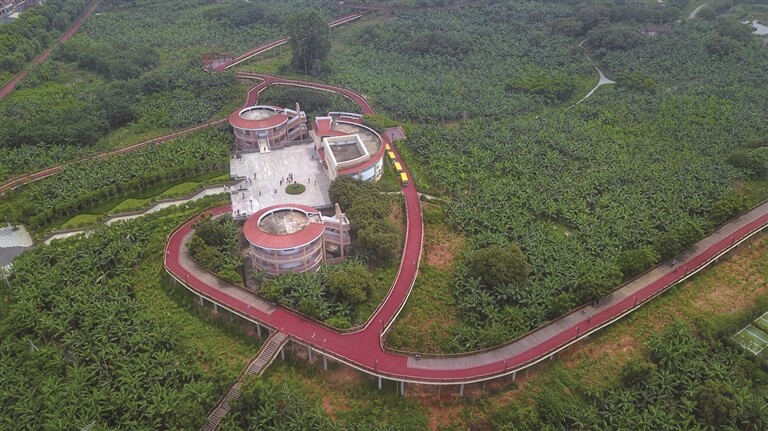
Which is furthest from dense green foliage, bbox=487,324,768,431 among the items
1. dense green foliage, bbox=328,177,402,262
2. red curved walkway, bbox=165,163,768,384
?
dense green foliage, bbox=328,177,402,262

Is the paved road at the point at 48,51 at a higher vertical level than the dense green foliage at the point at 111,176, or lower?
higher

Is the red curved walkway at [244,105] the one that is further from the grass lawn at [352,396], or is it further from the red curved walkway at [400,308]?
the grass lawn at [352,396]

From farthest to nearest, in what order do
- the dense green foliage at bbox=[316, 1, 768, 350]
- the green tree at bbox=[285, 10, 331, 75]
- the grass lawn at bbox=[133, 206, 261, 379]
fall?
the green tree at bbox=[285, 10, 331, 75] → the dense green foliage at bbox=[316, 1, 768, 350] → the grass lawn at bbox=[133, 206, 261, 379]

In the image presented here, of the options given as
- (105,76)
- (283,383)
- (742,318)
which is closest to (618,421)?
(742,318)

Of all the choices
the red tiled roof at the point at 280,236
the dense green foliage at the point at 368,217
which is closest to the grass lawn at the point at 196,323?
the red tiled roof at the point at 280,236

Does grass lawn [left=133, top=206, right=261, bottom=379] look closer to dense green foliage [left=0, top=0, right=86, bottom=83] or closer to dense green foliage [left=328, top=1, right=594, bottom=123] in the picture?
dense green foliage [left=328, top=1, right=594, bottom=123]

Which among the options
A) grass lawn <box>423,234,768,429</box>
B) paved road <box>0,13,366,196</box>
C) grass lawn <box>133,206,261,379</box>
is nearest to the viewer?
grass lawn <box>423,234,768,429</box>

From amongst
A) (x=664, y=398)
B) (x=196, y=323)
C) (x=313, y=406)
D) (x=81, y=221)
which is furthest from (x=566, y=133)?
(x=81, y=221)
